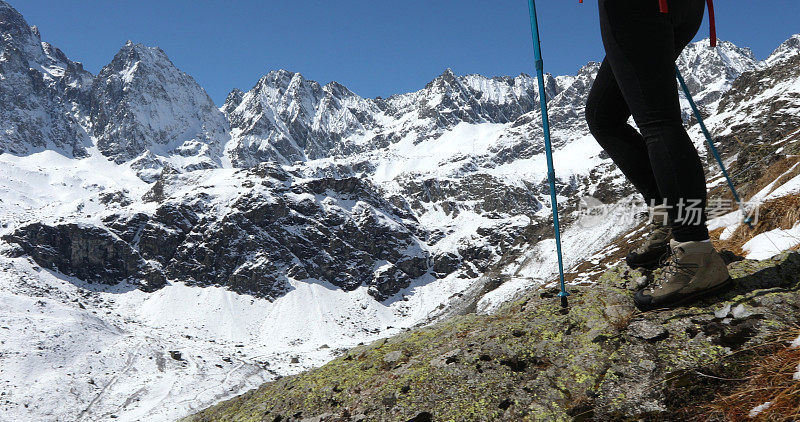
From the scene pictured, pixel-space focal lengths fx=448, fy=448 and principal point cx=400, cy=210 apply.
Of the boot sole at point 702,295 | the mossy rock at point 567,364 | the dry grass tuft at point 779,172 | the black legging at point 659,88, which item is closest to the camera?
the mossy rock at point 567,364

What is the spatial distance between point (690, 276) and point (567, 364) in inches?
43.1

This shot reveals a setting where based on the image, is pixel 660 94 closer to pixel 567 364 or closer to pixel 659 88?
pixel 659 88

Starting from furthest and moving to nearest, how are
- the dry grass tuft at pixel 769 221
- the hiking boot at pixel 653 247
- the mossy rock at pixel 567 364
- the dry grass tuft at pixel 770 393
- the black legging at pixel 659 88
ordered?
1. the dry grass tuft at pixel 769 221
2. the hiking boot at pixel 653 247
3. the black legging at pixel 659 88
4. the mossy rock at pixel 567 364
5. the dry grass tuft at pixel 770 393

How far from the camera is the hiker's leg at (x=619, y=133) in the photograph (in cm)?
387

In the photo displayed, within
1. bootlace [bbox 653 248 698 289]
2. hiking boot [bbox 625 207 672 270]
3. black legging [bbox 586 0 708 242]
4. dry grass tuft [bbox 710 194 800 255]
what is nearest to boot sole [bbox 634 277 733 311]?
bootlace [bbox 653 248 698 289]

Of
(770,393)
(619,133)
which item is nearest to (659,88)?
(619,133)

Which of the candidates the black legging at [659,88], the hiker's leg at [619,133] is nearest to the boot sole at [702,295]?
the black legging at [659,88]

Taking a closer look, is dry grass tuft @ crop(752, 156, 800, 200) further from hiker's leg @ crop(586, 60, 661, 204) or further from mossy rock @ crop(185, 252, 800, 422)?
hiker's leg @ crop(586, 60, 661, 204)

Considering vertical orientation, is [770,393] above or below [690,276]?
below

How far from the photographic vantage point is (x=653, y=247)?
4215mm

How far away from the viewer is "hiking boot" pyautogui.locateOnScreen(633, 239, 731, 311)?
3207 mm

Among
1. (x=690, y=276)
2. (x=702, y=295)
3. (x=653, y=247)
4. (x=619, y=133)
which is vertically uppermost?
(x=619, y=133)

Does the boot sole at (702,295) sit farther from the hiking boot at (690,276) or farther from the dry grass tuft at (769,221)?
the dry grass tuft at (769,221)

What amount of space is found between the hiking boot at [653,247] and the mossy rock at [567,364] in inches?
7.0
